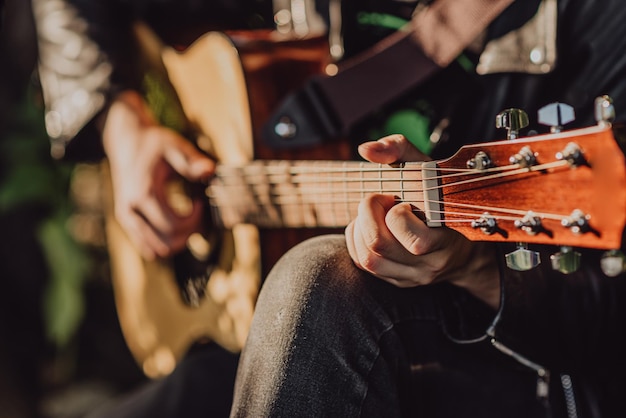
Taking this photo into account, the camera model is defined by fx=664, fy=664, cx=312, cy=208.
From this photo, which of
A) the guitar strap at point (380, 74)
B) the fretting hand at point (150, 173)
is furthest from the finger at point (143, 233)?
the guitar strap at point (380, 74)

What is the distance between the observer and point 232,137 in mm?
1145

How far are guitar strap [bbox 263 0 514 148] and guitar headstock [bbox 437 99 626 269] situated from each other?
31 centimetres

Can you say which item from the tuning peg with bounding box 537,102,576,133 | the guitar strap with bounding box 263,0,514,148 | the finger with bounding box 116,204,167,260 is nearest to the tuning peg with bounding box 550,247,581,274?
the tuning peg with bounding box 537,102,576,133

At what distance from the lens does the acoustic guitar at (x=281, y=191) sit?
1.90ft

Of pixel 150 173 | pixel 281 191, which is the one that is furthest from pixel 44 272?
pixel 281 191

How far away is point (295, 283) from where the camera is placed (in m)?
0.73

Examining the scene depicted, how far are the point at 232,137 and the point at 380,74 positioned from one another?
0.98ft

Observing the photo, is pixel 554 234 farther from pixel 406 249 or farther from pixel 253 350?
pixel 253 350

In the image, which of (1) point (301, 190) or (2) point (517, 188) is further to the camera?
(1) point (301, 190)

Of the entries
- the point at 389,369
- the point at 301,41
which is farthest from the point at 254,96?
the point at 389,369

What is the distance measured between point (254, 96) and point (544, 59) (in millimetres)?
468

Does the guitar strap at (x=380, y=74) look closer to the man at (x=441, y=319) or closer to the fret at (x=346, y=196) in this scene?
the man at (x=441, y=319)

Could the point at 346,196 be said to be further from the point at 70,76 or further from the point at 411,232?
the point at 70,76

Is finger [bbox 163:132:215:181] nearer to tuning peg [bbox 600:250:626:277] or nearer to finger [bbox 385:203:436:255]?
finger [bbox 385:203:436:255]
